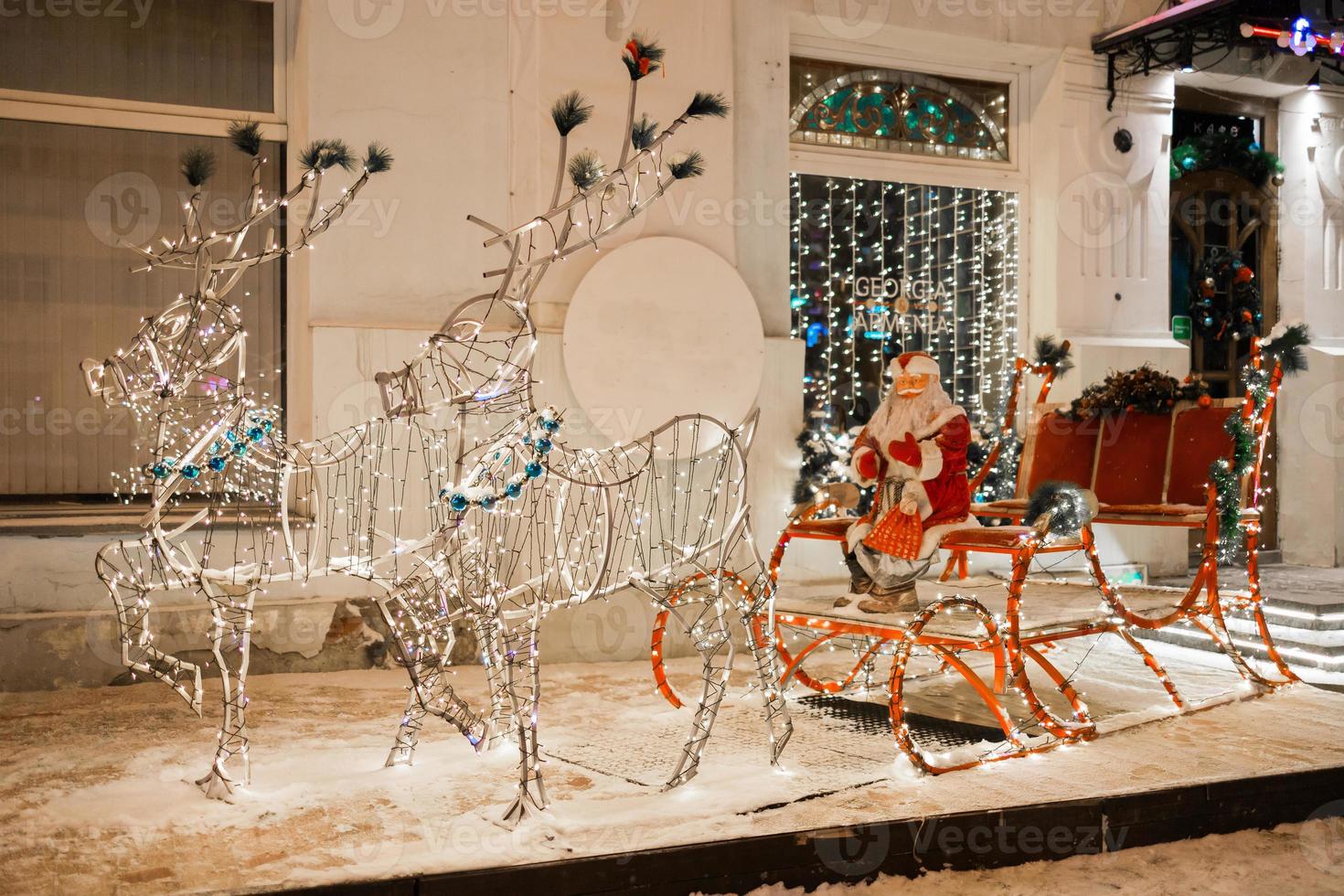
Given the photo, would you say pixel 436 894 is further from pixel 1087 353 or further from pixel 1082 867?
→ pixel 1087 353

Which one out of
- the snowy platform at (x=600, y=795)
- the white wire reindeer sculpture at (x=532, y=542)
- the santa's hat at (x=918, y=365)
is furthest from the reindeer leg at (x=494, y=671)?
the santa's hat at (x=918, y=365)

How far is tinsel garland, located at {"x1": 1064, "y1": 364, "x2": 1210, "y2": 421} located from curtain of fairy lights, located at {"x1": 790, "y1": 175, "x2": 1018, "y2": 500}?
→ 5.10 feet

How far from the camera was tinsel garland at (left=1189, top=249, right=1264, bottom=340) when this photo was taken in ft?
29.1

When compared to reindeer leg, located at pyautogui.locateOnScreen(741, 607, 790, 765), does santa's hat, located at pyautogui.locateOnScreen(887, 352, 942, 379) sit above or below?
above

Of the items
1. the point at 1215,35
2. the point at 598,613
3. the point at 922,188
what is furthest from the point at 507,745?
the point at 1215,35

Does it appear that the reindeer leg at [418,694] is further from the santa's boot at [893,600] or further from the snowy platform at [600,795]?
the santa's boot at [893,600]

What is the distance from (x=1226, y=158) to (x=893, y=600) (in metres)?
6.06

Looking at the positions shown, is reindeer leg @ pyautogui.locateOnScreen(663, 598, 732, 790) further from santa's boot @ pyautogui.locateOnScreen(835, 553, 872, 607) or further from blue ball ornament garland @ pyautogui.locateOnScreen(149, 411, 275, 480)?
blue ball ornament garland @ pyautogui.locateOnScreen(149, 411, 275, 480)

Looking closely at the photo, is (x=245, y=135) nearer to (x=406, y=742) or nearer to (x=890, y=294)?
(x=406, y=742)

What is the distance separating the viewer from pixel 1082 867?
140 inches

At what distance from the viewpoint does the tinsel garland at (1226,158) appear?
874 centimetres

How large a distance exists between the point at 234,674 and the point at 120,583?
6.35ft

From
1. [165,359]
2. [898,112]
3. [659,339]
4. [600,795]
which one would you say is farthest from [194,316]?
[898,112]

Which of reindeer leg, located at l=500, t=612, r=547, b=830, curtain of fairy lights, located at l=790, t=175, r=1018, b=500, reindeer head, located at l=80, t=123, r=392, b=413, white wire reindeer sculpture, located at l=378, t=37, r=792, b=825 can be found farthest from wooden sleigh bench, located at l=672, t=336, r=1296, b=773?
reindeer head, located at l=80, t=123, r=392, b=413
